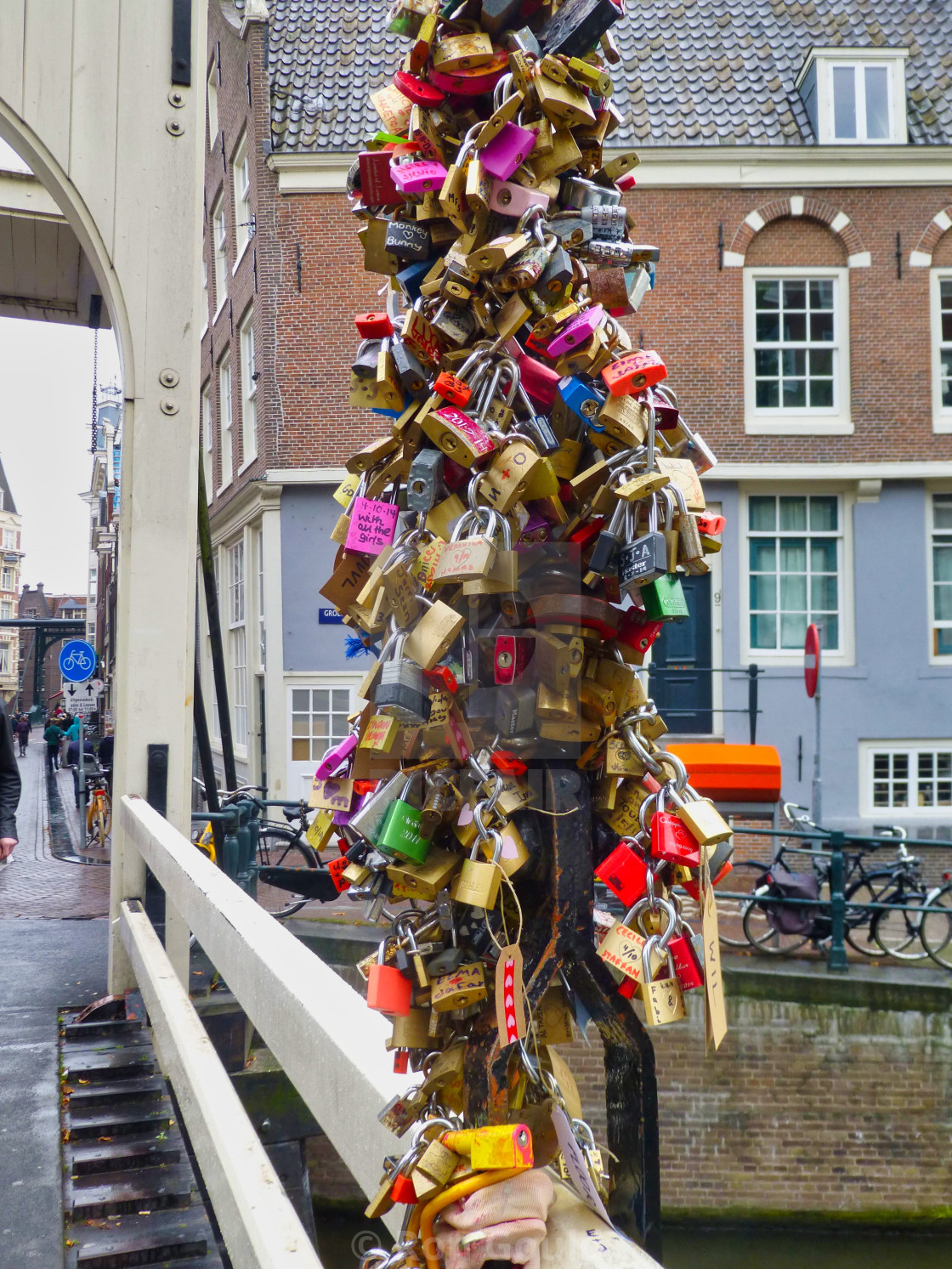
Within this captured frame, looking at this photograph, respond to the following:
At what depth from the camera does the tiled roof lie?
1420 centimetres

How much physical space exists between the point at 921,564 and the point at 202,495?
11.9 m

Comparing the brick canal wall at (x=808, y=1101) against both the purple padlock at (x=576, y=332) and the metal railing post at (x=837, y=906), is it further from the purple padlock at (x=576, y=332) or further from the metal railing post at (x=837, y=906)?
the purple padlock at (x=576, y=332)

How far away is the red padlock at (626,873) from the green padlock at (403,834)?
0.67ft

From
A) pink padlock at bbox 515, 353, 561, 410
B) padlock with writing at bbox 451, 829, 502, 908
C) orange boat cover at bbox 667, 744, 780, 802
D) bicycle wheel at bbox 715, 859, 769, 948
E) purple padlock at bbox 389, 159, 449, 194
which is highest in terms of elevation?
purple padlock at bbox 389, 159, 449, 194

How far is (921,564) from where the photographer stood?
14211mm

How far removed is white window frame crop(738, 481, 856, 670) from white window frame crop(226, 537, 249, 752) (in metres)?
7.73

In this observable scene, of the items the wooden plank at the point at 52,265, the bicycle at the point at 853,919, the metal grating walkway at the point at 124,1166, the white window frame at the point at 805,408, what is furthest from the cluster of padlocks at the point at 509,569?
the white window frame at the point at 805,408

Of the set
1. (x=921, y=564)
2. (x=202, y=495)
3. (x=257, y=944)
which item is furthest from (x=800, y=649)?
(x=257, y=944)

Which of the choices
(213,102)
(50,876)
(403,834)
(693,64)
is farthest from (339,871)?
(213,102)

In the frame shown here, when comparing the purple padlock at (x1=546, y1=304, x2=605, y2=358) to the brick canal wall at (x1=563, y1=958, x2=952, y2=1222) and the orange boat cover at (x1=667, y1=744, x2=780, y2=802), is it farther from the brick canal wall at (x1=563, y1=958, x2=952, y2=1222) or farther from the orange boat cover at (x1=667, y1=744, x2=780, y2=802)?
the orange boat cover at (x1=667, y1=744, x2=780, y2=802)

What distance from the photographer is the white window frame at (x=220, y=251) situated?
713 inches

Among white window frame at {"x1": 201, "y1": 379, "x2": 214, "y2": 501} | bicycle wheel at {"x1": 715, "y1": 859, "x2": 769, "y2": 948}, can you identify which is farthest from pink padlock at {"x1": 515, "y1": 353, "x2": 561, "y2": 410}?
white window frame at {"x1": 201, "y1": 379, "x2": 214, "y2": 501}

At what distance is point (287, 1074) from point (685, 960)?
61cm

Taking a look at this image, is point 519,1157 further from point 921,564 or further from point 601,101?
point 921,564
